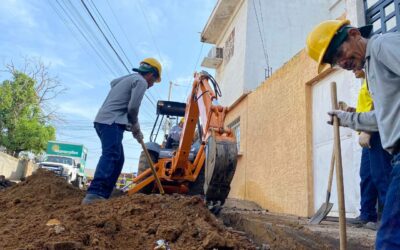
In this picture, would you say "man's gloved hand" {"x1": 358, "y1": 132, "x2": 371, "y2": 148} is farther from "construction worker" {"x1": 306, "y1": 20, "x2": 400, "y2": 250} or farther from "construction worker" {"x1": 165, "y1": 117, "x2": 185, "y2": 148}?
"construction worker" {"x1": 165, "y1": 117, "x2": 185, "y2": 148}

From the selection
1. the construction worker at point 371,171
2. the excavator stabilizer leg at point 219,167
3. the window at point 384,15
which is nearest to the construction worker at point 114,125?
the excavator stabilizer leg at point 219,167

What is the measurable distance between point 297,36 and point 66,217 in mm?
9648

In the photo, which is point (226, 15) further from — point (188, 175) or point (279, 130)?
point (188, 175)

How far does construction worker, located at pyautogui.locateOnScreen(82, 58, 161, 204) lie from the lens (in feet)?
13.8

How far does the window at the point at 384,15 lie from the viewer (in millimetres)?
4430

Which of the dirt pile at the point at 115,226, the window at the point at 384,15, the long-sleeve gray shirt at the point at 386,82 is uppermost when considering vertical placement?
the window at the point at 384,15

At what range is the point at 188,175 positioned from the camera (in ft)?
20.0

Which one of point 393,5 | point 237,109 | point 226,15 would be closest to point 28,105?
point 226,15

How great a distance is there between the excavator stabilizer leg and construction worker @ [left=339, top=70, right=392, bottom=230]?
1.20m

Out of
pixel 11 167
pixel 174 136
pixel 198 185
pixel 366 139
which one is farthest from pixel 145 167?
pixel 11 167

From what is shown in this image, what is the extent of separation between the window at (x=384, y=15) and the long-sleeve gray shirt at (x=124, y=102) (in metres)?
3.15

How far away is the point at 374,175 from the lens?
11.1 feet

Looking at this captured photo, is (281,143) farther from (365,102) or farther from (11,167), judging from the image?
(11,167)

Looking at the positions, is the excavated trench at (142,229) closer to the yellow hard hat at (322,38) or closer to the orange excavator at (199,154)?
the orange excavator at (199,154)
